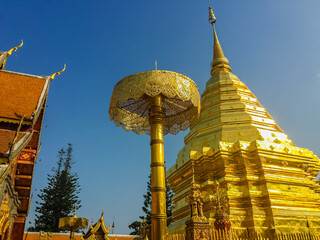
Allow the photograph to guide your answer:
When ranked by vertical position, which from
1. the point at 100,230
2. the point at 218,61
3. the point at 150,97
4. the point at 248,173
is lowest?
the point at 100,230

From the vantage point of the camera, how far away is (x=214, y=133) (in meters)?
12.6

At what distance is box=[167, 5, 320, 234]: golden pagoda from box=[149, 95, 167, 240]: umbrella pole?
10.8 feet

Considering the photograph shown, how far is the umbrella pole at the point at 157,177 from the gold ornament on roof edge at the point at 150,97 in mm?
447

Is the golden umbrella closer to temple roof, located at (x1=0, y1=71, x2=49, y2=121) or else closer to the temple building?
the temple building

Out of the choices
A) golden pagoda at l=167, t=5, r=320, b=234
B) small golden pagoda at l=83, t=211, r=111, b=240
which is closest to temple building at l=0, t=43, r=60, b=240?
small golden pagoda at l=83, t=211, r=111, b=240

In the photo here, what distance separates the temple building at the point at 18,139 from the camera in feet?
21.4

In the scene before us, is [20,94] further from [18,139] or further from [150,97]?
[150,97]

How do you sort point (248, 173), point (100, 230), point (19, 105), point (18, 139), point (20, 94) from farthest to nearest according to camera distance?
1. point (248, 173)
2. point (20, 94)
3. point (19, 105)
4. point (18, 139)
5. point (100, 230)

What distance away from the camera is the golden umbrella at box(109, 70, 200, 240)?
227 inches

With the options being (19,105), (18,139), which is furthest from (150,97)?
(19,105)

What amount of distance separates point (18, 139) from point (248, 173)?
7.68 metres

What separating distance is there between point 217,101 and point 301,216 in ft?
20.7

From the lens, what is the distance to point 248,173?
428 inches

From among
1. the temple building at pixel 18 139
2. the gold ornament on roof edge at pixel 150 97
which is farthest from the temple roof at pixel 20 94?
the gold ornament on roof edge at pixel 150 97
